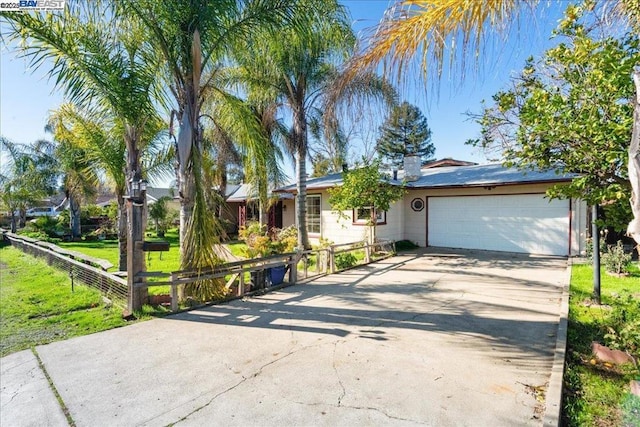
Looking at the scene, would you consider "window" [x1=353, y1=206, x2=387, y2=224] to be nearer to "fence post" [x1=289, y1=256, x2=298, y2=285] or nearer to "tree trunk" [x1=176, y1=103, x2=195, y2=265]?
"fence post" [x1=289, y1=256, x2=298, y2=285]

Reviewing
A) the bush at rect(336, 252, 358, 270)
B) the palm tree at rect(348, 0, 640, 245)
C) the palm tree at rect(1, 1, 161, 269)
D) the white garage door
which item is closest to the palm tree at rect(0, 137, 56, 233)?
the palm tree at rect(1, 1, 161, 269)

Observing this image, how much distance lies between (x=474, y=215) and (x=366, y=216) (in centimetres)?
407

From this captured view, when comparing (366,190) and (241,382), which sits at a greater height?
(366,190)

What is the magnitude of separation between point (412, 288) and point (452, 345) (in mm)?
3139

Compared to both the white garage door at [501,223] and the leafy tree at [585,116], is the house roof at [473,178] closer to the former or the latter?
the white garage door at [501,223]

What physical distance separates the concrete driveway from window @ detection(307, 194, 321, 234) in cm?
911

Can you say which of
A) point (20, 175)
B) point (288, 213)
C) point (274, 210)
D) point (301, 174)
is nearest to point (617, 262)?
point (301, 174)

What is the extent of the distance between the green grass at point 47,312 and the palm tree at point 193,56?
1685 mm

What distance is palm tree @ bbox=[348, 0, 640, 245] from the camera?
1983 mm

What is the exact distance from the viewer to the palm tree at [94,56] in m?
5.12

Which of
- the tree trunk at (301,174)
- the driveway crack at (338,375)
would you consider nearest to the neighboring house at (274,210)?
the tree trunk at (301,174)

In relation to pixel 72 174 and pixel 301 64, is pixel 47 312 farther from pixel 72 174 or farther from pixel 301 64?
pixel 72 174

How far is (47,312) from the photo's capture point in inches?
242

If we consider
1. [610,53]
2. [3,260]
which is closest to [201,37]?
[610,53]
